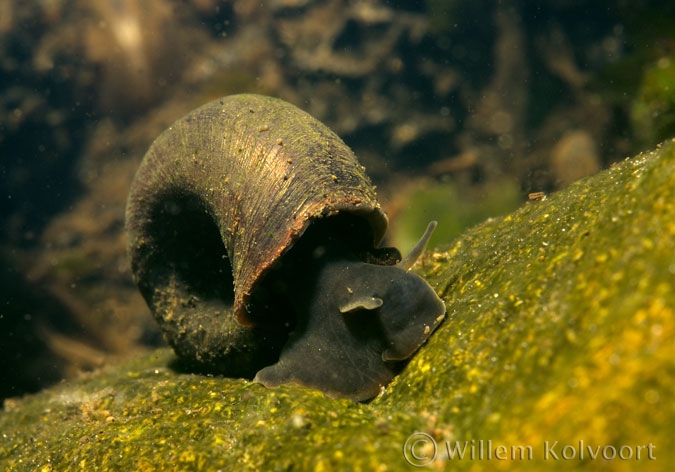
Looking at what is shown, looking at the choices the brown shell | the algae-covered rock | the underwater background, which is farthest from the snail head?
the underwater background

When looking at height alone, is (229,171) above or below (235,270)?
above

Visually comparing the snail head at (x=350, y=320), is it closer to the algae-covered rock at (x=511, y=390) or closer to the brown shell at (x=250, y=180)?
the algae-covered rock at (x=511, y=390)

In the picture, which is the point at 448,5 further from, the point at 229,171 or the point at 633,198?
the point at 633,198

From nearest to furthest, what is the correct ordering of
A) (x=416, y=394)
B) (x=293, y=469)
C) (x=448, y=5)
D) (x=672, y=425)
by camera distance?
(x=672, y=425) → (x=293, y=469) → (x=416, y=394) → (x=448, y=5)

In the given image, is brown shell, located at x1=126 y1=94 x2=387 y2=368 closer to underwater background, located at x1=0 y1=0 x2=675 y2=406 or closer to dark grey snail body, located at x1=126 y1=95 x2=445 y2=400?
dark grey snail body, located at x1=126 y1=95 x2=445 y2=400

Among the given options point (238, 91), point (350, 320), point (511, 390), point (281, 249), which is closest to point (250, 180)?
point (281, 249)

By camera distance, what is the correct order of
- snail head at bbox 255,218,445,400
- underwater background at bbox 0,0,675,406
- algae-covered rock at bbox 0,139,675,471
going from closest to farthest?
algae-covered rock at bbox 0,139,675,471
snail head at bbox 255,218,445,400
underwater background at bbox 0,0,675,406

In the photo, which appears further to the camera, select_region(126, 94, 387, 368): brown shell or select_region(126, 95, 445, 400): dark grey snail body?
select_region(126, 94, 387, 368): brown shell

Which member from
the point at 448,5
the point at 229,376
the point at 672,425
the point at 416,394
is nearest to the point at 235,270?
the point at 229,376
